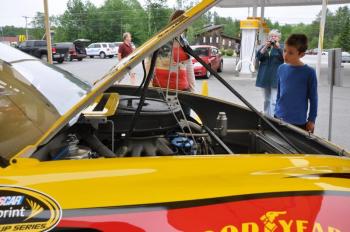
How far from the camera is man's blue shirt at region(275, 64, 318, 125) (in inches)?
136

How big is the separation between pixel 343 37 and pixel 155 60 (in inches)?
2429

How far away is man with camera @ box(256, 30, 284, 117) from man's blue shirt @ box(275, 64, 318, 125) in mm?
2566

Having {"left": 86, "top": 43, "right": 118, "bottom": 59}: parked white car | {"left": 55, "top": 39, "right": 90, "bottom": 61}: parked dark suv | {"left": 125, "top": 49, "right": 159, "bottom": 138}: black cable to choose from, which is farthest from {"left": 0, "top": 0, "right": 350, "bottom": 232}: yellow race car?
{"left": 86, "top": 43, "right": 118, "bottom": 59}: parked white car

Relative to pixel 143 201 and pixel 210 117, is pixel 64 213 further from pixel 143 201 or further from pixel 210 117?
pixel 210 117

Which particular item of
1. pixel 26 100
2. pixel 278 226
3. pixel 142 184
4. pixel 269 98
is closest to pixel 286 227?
pixel 278 226

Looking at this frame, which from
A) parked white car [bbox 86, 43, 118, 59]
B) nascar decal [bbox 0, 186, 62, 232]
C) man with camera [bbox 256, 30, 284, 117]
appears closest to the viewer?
nascar decal [bbox 0, 186, 62, 232]


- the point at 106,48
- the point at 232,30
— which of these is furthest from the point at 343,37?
the point at 106,48

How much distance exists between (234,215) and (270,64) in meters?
5.35

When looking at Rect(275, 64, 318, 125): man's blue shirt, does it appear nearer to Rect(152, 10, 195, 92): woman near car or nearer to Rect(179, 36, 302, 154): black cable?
Rect(152, 10, 195, 92): woman near car

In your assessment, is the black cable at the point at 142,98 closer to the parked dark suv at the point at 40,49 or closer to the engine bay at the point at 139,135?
the engine bay at the point at 139,135

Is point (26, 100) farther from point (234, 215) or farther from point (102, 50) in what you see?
point (102, 50)

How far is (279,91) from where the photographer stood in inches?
150

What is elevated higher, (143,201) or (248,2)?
(248,2)

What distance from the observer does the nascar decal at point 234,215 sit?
1.16m
